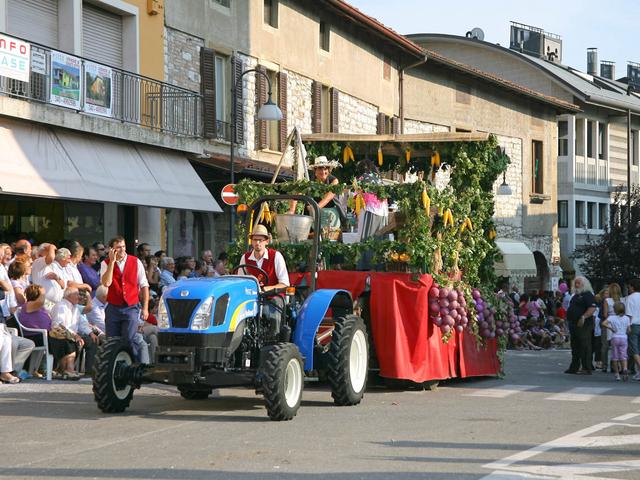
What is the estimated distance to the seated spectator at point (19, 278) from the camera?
16984 mm

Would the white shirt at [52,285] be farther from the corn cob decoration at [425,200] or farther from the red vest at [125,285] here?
the corn cob decoration at [425,200]

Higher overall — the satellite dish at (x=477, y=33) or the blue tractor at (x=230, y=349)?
the satellite dish at (x=477, y=33)

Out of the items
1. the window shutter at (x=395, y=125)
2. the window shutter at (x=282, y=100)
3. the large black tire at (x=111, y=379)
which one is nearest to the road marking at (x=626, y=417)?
the large black tire at (x=111, y=379)

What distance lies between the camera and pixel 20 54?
21.5m

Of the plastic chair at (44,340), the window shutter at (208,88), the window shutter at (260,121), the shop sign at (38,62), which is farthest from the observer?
the window shutter at (260,121)

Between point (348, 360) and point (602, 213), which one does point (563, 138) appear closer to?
point (602, 213)

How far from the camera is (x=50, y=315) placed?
56.6 feet

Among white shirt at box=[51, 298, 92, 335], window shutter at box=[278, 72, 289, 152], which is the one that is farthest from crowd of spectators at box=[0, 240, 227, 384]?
window shutter at box=[278, 72, 289, 152]

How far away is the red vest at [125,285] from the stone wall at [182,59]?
42.8 ft

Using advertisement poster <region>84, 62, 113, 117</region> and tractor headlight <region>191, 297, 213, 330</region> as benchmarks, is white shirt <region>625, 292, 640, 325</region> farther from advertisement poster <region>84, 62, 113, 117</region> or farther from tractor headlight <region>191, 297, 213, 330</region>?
tractor headlight <region>191, 297, 213, 330</region>

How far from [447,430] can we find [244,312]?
2.28 meters

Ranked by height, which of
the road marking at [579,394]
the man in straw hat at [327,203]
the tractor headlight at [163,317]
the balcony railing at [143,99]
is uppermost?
the balcony railing at [143,99]

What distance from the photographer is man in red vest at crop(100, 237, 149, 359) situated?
15.4 meters

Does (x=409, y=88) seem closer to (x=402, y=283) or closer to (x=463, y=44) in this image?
(x=463, y=44)
